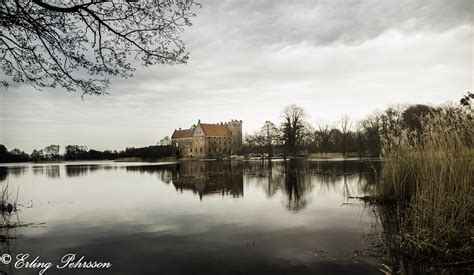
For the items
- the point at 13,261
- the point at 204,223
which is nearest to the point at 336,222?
the point at 204,223

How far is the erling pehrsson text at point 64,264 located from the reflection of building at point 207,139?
84.3m

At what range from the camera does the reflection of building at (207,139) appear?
3666 inches

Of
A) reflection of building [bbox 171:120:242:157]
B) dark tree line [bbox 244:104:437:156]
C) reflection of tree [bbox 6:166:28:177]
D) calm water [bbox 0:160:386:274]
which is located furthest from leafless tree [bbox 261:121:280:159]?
calm water [bbox 0:160:386:274]

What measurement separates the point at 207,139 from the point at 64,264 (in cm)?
8951

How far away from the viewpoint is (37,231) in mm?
7129

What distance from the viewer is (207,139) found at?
94188 millimetres

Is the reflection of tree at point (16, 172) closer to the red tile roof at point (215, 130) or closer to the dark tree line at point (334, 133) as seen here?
the dark tree line at point (334, 133)

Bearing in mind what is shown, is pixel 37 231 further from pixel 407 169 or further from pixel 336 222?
pixel 407 169

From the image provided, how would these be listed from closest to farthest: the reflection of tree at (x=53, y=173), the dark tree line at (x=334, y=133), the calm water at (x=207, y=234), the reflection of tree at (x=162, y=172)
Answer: the calm water at (x=207, y=234) → the reflection of tree at (x=162, y=172) → the reflection of tree at (x=53, y=173) → the dark tree line at (x=334, y=133)

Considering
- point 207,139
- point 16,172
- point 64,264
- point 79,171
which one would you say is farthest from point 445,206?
point 207,139

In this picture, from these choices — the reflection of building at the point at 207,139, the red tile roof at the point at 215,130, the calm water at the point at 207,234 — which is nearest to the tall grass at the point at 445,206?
the calm water at the point at 207,234

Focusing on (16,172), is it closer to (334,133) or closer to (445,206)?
(445,206)

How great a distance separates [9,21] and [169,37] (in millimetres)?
2663

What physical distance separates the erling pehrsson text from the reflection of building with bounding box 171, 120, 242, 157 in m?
84.3
